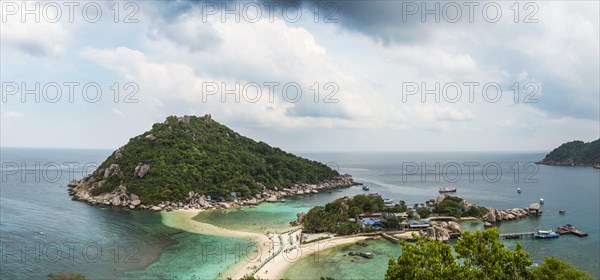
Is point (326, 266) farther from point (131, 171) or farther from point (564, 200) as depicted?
point (564, 200)

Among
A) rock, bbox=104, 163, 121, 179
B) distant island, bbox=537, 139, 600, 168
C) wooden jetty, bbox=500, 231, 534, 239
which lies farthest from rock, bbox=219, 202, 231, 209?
distant island, bbox=537, 139, 600, 168

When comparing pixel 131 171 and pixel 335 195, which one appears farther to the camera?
pixel 335 195

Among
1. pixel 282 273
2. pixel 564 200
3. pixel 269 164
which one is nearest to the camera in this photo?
pixel 282 273

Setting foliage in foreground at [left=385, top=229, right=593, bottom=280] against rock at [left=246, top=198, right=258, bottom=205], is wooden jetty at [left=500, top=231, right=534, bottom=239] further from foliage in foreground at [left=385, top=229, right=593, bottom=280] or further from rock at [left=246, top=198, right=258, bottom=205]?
rock at [left=246, top=198, right=258, bottom=205]

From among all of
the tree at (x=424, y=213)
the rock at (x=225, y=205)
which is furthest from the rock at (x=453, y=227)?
the rock at (x=225, y=205)

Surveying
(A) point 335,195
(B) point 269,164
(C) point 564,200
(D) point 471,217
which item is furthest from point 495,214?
(B) point 269,164

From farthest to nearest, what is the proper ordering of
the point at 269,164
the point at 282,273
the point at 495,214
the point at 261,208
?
the point at 269,164 → the point at 261,208 → the point at 495,214 → the point at 282,273

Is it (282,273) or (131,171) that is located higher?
(131,171)
